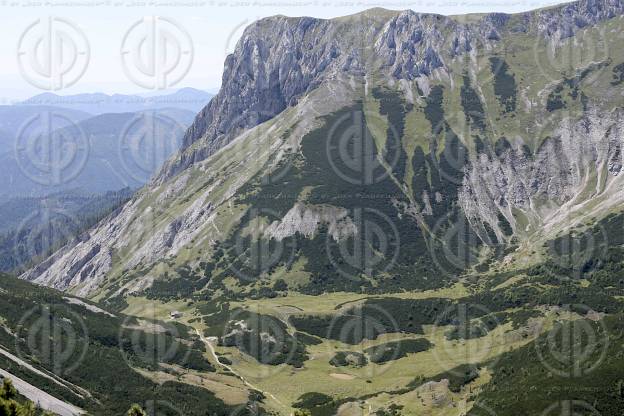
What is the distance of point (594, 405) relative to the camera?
93625 mm

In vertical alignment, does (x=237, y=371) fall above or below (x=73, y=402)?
below

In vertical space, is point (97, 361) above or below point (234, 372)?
above

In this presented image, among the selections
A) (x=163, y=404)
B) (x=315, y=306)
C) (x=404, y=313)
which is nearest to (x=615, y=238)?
(x=404, y=313)

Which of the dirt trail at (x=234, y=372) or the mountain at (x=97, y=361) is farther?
the dirt trail at (x=234, y=372)

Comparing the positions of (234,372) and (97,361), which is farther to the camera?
(234,372)

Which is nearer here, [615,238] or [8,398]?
[8,398]

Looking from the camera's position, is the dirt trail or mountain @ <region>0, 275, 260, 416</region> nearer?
mountain @ <region>0, 275, 260, 416</region>

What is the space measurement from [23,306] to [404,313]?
95.4 m

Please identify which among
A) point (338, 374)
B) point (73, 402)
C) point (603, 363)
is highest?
point (603, 363)

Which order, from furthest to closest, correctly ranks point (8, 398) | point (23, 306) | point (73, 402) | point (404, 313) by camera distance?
point (404, 313) → point (23, 306) → point (73, 402) → point (8, 398)

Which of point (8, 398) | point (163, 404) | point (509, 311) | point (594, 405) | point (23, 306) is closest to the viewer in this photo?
point (8, 398)

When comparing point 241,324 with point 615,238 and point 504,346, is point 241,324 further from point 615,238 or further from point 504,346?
point 615,238

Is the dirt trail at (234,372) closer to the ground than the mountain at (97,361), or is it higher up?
closer to the ground

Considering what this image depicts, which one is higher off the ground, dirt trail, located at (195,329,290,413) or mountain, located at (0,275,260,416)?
mountain, located at (0,275,260,416)
